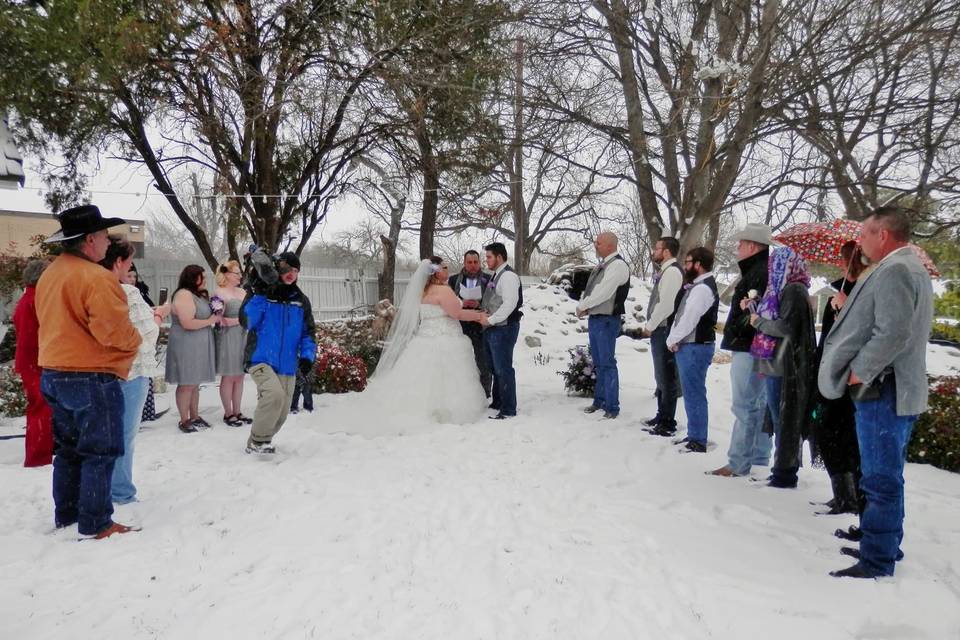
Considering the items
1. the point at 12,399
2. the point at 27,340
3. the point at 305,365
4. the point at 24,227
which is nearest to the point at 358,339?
the point at 12,399

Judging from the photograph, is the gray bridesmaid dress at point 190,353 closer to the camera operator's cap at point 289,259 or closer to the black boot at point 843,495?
the camera operator's cap at point 289,259

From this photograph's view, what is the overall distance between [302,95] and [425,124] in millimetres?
2375

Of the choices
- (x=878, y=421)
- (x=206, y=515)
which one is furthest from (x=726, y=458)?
(x=206, y=515)

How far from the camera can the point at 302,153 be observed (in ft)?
38.8

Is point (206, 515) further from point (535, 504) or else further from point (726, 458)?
point (726, 458)

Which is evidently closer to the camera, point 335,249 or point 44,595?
point 44,595

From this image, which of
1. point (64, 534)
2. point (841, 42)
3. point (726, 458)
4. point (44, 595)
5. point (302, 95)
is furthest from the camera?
point (302, 95)

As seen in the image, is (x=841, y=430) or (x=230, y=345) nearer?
(x=841, y=430)

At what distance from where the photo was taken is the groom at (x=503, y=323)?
725 cm

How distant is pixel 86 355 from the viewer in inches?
139

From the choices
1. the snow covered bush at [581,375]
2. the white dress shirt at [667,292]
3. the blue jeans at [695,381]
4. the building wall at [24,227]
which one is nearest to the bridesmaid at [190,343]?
the snow covered bush at [581,375]

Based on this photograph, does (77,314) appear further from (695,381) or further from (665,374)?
(665,374)

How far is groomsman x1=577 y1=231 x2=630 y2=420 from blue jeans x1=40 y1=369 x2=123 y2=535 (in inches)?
187

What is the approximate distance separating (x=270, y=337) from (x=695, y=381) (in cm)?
399
